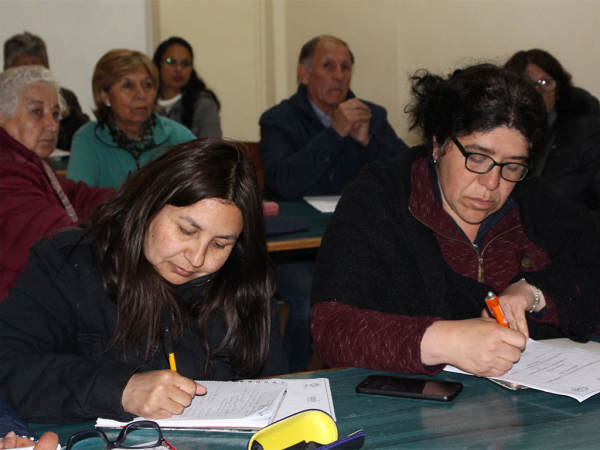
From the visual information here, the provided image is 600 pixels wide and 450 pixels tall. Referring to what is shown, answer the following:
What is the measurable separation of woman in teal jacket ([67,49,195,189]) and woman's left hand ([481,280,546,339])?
2222 millimetres

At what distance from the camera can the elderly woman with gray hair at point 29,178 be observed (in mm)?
2229

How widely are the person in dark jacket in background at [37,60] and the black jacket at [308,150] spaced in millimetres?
2515

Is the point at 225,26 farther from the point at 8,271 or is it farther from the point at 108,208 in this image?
the point at 108,208

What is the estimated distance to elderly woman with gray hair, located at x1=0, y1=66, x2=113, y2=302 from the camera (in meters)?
2.23

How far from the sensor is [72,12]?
5723mm

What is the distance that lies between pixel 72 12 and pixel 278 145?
3286mm

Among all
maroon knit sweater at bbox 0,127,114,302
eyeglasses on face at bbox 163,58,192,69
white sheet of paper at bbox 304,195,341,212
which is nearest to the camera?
maroon knit sweater at bbox 0,127,114,302

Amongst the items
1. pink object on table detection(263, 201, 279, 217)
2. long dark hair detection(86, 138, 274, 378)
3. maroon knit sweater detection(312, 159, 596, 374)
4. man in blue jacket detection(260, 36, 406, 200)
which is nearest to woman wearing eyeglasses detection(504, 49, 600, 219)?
man in blue jacket detection(260, 36, 406, 200)

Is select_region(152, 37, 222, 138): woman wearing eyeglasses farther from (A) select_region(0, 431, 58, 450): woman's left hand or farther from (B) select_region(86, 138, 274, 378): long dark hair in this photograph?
(A) select_region(0, 431, 58, 450): woman's left hand

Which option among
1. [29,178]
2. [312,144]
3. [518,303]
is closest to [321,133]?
[312,144]

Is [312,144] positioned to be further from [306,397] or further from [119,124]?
[306,397]

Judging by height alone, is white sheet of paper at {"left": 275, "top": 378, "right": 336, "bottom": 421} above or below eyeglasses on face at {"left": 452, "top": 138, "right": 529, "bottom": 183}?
below

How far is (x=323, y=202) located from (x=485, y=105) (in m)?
1.62

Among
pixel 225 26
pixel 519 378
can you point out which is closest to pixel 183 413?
pixel 519 378
